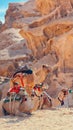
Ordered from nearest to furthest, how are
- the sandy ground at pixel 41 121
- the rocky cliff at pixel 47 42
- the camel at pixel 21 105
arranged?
the sandy ground at pixel 41 121
the camel at pixel 21 105
the rocky cliff at pixel 47 42

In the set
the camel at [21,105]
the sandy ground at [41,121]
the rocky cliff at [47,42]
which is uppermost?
the rocky cliff at [47,42]

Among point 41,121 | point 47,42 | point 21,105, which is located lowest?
point 41,121

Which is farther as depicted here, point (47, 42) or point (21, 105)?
point (47, 42)

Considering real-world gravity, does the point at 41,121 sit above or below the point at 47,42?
below

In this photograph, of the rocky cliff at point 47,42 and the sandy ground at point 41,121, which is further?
the rocky cliff at point 47,42

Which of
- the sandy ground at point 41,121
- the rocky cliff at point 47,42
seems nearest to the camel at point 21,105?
the sandy ground at point 41,121

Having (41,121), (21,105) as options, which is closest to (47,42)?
(21,105)

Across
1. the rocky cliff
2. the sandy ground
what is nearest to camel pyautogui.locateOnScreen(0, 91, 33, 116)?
the sandy ground

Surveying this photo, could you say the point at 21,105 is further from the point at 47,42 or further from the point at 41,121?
the point at 47,42

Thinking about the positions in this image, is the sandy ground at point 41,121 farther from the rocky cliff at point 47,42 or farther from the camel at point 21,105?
the rocky cliff at point 47,42

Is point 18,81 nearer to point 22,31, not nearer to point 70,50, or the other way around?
point 70,50
